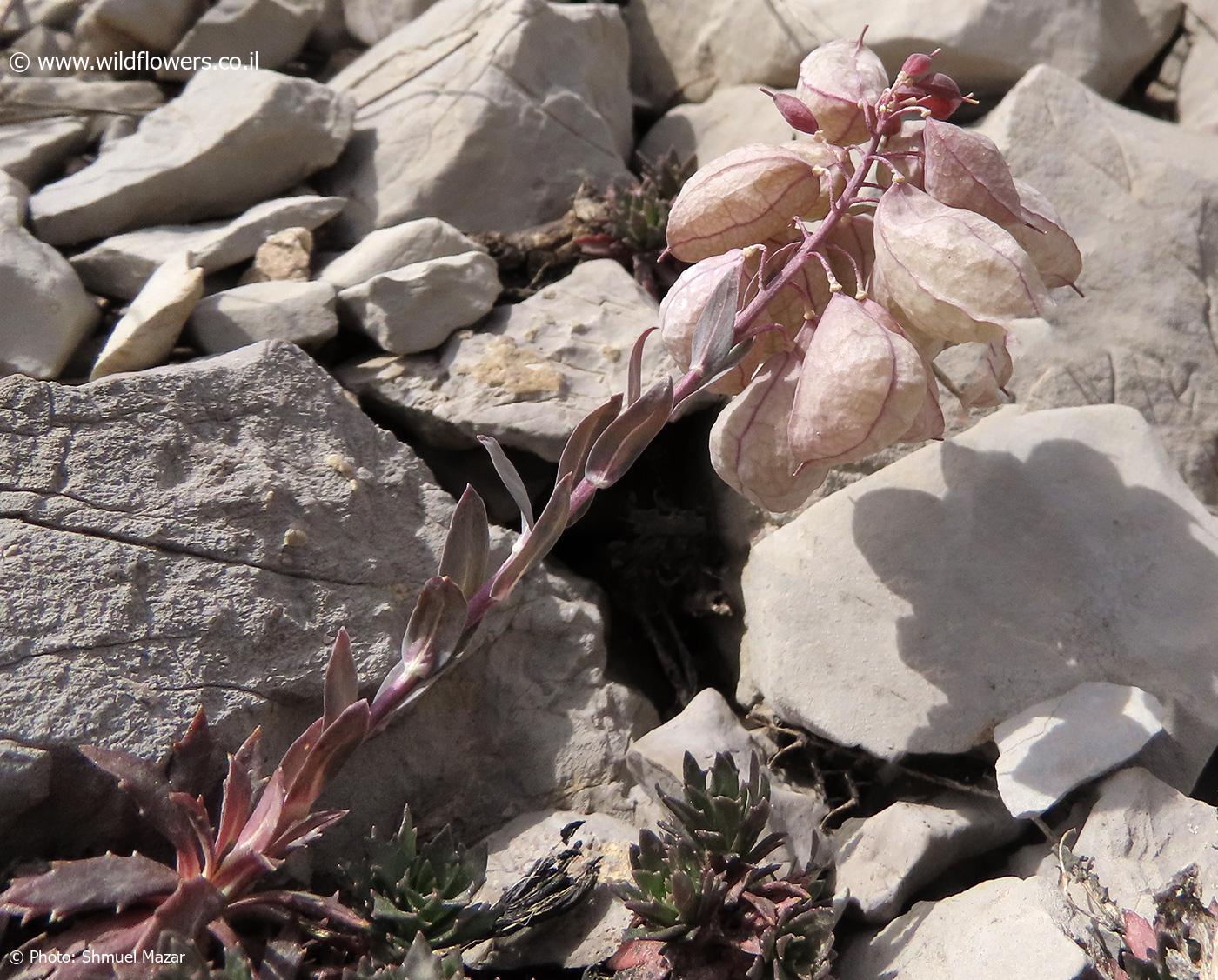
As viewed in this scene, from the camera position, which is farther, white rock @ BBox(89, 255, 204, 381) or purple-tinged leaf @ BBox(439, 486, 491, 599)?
white rock @ BBox(89, 255, 204, 381)

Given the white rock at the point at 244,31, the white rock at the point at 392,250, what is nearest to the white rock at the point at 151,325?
the white rock at the point at 392,250

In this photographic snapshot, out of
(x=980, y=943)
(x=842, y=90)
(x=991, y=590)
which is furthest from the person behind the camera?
(x=991, y=590)

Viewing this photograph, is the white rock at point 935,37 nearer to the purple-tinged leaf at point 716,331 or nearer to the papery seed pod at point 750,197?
the papery seed pod at point 750,197

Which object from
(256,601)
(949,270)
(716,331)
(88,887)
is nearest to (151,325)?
(256,601)

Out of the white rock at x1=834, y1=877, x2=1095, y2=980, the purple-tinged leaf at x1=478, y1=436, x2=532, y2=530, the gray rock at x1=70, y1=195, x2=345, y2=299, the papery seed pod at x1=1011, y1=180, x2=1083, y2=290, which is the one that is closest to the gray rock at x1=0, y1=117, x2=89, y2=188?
the gray rock at x1=70, y1=195, x2=345, y2=299

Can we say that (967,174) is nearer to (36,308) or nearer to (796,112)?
(796,112)

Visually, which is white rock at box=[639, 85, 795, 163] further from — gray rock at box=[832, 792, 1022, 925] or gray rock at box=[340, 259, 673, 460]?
gray rock at box=[832, 792, 1022, 925]
